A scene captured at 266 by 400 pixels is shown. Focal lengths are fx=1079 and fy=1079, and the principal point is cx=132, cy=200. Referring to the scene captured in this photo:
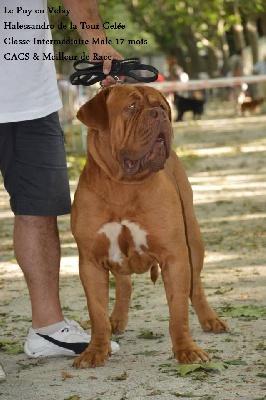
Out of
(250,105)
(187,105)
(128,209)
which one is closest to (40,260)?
(128,209)

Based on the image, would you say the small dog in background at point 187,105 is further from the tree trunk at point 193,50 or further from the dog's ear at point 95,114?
the dog's ear at point 95,114

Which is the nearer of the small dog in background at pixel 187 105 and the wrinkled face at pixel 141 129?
the wrinkled face at pixel 141 129

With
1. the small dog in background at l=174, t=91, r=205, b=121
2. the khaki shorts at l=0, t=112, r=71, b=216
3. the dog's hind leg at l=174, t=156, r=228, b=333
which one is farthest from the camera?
the small dog in background at l=174, t=91, r=205, b=121

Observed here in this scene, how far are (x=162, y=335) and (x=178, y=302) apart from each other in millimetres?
788

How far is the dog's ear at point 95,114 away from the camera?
18.6 feet

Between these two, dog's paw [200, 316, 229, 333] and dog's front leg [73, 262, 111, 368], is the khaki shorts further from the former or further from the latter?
dog's paw [200, 316, 229, 333]

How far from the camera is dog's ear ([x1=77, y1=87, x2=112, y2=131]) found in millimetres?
5680

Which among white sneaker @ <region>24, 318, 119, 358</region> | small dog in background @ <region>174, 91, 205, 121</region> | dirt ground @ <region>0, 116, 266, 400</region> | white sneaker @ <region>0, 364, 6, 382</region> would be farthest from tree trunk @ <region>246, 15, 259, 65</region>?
white sneaker @ <region>0, 364, 6, 382</region>

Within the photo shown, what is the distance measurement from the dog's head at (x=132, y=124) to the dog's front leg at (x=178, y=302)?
546 millimetres

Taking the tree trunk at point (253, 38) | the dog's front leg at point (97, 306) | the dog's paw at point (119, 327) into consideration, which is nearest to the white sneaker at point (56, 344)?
the dog's front leg at point (97, 306)

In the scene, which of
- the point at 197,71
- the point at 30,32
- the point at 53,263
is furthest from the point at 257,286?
the point at 197,71

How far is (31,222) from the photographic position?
6.13 metres

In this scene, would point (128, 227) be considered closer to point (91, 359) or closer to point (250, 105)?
point (91, 359)

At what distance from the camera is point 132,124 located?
5559 mm
